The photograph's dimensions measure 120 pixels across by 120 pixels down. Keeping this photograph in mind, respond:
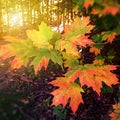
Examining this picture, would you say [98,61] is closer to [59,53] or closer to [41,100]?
[59,53]

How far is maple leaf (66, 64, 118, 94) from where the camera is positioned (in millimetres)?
2008

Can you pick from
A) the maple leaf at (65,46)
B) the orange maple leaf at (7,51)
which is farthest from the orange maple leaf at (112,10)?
the orange maple leaf at (7,51)

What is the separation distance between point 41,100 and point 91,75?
2.94 meters

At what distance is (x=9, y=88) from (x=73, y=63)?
3.23 meters

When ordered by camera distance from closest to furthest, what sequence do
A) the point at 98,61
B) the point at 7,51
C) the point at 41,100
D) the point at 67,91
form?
the point at 7,51 < the point at 67,91 < the point at 98,61 < the point at 41,100

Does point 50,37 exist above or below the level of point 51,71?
above

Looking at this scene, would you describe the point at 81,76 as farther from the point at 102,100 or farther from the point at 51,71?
the point at 51,71

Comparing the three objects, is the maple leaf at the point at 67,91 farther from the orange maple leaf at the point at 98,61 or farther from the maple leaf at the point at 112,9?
the orange maple leaf at the point at 98,61

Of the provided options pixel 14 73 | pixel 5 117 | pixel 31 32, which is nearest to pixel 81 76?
pixel 31 32

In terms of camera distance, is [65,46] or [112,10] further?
[65,46]

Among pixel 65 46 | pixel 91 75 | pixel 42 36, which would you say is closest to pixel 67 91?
pixel 91 75

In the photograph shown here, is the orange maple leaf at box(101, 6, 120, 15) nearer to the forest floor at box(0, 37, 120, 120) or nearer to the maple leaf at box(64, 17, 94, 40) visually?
the maple leaf at box(64, 17, 94, 40)

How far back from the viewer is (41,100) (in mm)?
4859

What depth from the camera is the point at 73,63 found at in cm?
222
